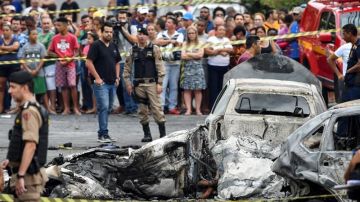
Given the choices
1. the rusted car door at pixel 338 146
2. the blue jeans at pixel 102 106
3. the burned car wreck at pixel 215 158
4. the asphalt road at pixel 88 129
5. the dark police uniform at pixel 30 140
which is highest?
the dark police uniform at pixel 30 140

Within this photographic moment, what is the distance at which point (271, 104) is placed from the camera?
1670 cm

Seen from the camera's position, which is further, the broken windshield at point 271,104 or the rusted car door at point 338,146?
the broken windshield at point 271,104

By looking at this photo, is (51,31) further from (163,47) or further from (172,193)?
(172,193)

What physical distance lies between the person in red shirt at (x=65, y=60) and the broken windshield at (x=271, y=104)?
7.20 m

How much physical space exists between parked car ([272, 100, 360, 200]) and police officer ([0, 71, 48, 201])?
9.56 ft

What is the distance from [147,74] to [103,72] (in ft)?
2.21

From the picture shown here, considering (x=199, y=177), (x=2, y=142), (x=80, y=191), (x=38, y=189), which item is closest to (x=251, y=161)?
(x=199, y=177)

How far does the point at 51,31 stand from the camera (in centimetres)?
2444

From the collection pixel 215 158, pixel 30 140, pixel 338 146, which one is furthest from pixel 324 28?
pixel 30 140

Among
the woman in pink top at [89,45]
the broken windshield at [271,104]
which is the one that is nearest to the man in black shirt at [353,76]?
the broken windshield at [271,104]

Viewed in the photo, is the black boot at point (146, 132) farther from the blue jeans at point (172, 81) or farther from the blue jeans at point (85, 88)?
the blue jeans at point (85, 88)

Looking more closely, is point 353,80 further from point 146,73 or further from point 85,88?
point 85,88

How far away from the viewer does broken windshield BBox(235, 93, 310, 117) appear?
1658 cm

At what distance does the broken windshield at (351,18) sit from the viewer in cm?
2298
